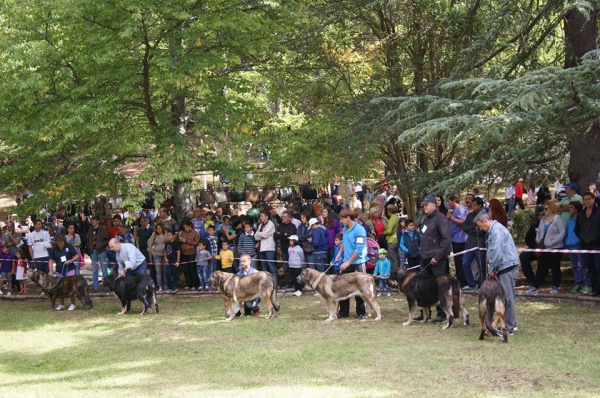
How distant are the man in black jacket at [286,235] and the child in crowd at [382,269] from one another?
1889mm

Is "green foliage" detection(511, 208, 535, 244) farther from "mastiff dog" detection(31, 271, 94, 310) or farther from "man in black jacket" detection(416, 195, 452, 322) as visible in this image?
"mastiff dog" detection(31, 271, 94, 310)

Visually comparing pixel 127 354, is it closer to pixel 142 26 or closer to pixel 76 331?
pixel 76 331

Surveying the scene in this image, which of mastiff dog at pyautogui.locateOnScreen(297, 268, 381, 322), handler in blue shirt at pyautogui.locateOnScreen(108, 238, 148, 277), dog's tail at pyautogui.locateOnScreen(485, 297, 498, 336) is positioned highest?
handler in blue shirt at pyautogui.locateOnScreen(108, 238, 148, 277)

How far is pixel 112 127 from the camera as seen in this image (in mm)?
18469

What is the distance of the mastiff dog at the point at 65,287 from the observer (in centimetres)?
1593

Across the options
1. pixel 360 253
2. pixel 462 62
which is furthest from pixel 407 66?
pixel 360 253

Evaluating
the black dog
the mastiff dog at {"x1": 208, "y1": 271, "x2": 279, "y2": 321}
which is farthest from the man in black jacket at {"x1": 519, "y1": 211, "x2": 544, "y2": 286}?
the black dog

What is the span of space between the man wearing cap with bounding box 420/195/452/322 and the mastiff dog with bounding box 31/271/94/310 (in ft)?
24.1

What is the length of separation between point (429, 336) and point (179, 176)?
7.33 m

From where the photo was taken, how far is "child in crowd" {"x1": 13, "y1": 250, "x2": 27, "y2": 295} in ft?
62.5

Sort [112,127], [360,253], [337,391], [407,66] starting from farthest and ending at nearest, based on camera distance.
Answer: [407,66] → [112,127] → [360,253] → [337,391]

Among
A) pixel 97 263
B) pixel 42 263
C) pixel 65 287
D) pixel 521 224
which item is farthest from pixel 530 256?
pixel 42 263

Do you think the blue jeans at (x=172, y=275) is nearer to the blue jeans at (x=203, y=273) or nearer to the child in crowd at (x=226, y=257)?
the blue jeans at (x=203, y=273)

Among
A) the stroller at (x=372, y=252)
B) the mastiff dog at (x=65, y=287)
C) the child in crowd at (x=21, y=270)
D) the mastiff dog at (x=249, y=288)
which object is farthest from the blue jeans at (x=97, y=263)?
the stroller at (x=372, y=252)
